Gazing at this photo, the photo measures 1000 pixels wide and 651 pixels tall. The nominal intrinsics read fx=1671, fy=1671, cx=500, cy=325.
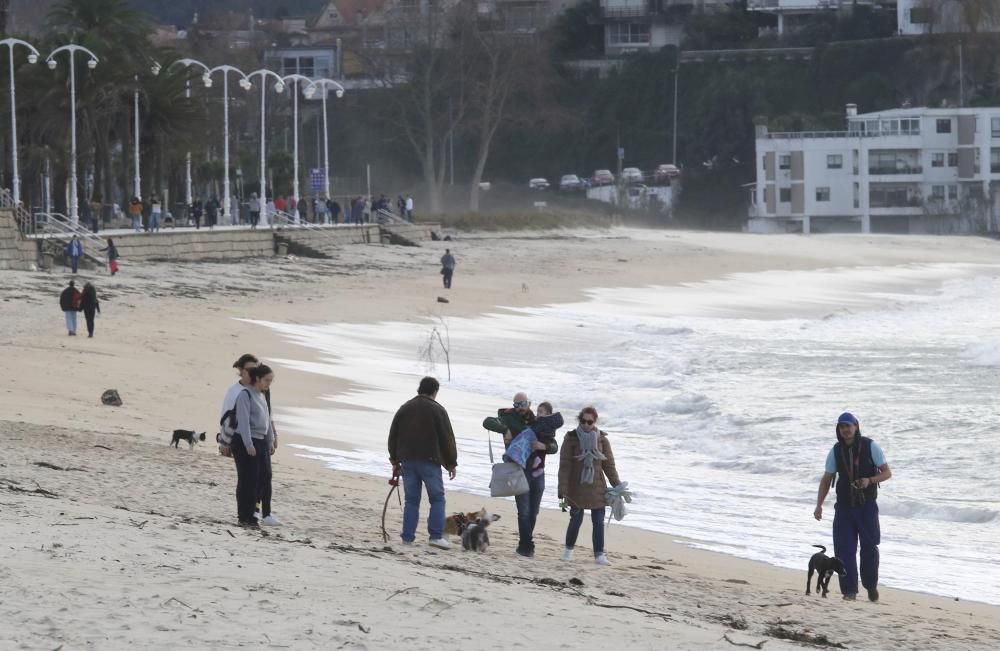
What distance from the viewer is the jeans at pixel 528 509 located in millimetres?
11891

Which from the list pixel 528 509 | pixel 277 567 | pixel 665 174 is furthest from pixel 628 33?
pixel 277 567

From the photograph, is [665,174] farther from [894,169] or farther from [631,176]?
[894,169]

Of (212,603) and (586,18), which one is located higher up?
(586,18)

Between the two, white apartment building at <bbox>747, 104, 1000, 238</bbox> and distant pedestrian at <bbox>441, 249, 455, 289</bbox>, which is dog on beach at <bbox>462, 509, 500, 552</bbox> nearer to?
distant pedestrian at <bbox>441, 249, 455, 289</bbox>

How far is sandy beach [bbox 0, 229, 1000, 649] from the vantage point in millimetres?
8000

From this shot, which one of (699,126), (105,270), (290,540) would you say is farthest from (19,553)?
(699,126)

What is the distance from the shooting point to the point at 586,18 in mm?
108625

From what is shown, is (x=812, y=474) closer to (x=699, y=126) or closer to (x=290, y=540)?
(x=290, y=540)

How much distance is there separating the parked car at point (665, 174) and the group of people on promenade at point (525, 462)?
81627 mm

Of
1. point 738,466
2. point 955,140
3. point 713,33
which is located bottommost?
point 738,466

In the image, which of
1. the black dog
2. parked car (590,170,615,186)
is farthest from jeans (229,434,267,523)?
parked car (590,170,615,186)

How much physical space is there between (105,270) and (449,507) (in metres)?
25.4

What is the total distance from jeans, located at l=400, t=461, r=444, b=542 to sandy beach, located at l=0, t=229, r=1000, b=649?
0.60 ft

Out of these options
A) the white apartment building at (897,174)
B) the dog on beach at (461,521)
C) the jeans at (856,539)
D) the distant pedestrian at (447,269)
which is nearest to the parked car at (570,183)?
the white apartment building at (897,174)
